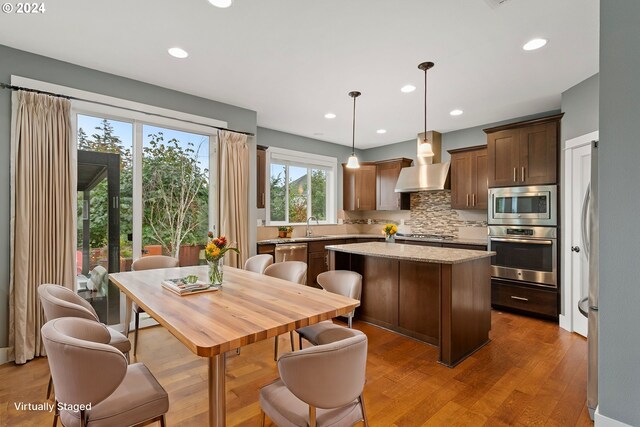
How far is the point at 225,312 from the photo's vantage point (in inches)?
65.4

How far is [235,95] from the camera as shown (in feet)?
12.7

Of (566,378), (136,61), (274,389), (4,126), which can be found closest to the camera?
(274,389)

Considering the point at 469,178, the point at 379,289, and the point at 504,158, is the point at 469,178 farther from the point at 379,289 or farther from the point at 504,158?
the point at 379,289

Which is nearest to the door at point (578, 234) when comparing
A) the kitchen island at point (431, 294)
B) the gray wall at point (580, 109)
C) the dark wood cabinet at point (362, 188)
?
the gray wall at point (580, 109)

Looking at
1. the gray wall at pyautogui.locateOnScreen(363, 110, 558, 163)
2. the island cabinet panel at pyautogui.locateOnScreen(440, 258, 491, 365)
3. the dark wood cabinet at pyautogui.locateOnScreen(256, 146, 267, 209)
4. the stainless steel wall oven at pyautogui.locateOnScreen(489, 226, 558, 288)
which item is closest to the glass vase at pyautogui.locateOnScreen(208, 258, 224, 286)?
the island cabinet panel at pyautogui.locateOnScreen(440, 258, 491, 365)

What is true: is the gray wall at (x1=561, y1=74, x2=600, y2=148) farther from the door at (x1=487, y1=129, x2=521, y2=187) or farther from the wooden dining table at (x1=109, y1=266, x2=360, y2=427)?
the wooden dining table at (x1=109, y1=266, x2=360, y2=427)

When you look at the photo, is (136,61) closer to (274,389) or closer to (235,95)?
(235,95)

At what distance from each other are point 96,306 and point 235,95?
292 cm

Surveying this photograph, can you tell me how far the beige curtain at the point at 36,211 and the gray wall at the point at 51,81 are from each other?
0.06 metres

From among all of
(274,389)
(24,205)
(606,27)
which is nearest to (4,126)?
(24,205)

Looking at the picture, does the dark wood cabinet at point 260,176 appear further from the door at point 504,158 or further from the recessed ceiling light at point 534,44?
the recessed ceiling light at point 534,44

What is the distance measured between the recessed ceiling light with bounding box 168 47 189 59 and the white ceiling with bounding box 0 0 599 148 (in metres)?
0.06

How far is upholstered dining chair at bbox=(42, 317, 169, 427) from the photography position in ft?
3.75

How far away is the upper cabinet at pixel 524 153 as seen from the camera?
152 inches
